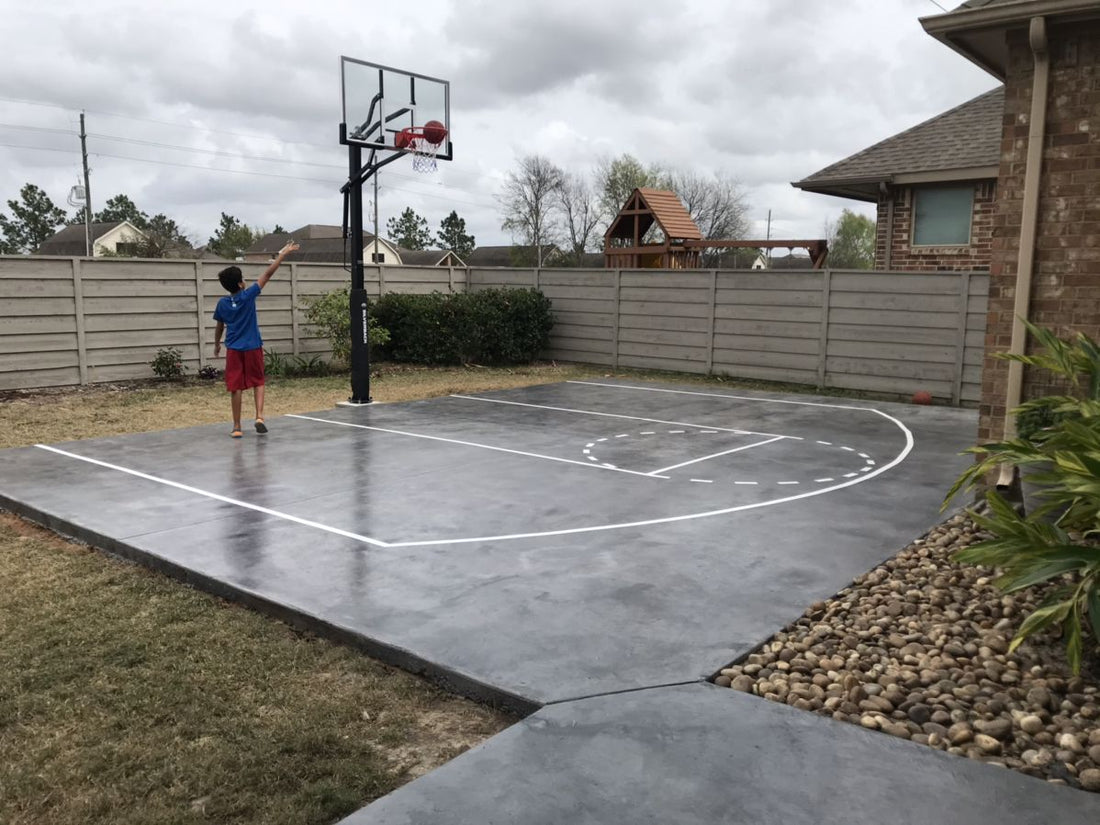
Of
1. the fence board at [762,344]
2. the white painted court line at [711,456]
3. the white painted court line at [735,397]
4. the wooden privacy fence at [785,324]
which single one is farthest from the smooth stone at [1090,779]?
the fence board at [762,344]

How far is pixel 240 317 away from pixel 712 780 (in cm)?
693

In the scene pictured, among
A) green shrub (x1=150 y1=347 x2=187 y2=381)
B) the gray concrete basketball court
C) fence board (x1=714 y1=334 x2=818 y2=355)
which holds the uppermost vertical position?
fence board (x1=714 y1=334 x2=818 y2=355)

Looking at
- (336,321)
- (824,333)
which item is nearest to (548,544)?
(824,333)

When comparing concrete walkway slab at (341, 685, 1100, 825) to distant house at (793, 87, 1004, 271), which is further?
distant house at (793, 87, 1004, 271)

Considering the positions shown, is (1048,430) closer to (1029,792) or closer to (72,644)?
(1029,792)

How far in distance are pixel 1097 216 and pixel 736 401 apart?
20.1 ft

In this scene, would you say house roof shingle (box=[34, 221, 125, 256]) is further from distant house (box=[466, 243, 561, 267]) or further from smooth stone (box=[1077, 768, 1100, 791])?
smooth stone (box=[1077, 768, 1100, 791])

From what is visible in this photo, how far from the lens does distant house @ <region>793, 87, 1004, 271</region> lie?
12.8 meters

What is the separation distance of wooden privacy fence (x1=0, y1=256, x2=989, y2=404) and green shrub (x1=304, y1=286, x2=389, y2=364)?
1.06 ft

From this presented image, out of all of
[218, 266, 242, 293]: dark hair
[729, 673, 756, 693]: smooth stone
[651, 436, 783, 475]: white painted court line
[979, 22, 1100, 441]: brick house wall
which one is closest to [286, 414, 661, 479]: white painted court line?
[651, 436, 783, 475]: white painted court line

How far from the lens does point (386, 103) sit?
11.3 meters

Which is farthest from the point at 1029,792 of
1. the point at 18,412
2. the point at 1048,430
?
the point at 18,412

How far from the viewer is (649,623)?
3.89 m

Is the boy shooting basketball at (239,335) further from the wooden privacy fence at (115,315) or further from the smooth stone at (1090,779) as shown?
the smooth stone at (1090,779)
